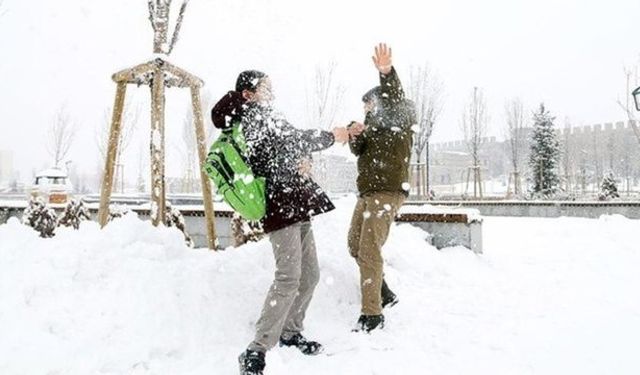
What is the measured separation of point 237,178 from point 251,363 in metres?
1.05

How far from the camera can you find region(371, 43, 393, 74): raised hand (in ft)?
11.4

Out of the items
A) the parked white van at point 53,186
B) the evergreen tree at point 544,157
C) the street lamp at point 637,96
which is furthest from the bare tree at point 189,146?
the street lamp at point 637,96

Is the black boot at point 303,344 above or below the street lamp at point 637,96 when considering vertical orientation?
below

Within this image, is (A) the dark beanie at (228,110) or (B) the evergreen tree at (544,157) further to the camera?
(B) the evergreen tree at (544,157)

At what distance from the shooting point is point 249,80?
308 centimetres

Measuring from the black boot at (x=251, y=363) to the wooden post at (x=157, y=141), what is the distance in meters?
2.70

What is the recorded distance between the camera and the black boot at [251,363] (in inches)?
104

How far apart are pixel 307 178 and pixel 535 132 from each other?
90.4ft

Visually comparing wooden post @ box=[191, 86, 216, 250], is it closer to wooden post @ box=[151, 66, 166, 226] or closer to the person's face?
wooden post @ box=[151, 66, 166, 226]

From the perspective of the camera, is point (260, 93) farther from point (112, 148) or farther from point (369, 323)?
point (112, 148)

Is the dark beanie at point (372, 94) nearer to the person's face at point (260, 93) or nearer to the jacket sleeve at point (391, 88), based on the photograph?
the jacket sleeve at point (391, 88)

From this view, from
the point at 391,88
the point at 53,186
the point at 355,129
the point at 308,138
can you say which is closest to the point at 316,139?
the point at 308,138

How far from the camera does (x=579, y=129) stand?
42688 millimetres

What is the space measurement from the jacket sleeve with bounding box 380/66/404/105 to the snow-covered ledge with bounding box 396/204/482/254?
2.56m
